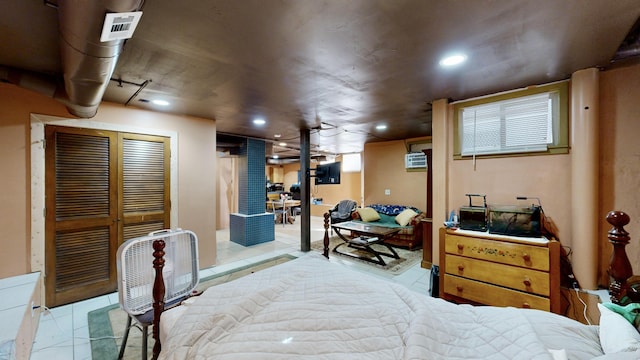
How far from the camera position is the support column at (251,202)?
5.26m

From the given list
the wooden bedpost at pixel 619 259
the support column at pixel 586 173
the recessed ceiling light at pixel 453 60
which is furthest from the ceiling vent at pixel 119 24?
the support column at pixel 586 173

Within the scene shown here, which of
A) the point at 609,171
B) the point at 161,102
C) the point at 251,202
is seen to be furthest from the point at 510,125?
the point at 251,202

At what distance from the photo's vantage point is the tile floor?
2.00 metres

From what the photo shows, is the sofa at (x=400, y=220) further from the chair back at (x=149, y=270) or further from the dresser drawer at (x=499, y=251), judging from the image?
the chair back at (x=149, y=270)

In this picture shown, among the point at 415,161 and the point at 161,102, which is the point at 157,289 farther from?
the point at 415,161

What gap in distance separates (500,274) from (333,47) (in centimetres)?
256

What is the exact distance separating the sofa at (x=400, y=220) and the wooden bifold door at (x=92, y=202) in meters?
4.15

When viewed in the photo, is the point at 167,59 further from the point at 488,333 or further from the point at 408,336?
the point at 488,333

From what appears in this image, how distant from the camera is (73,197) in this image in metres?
2.79

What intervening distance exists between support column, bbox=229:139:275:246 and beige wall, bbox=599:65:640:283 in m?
5.08

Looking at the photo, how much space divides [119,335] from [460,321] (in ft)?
9.24

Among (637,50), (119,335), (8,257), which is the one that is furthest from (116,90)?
(637,50)

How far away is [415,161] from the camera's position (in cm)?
545

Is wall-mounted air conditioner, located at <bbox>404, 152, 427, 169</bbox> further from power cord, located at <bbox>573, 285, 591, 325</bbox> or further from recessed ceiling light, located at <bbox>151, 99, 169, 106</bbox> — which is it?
recessed ceiling light, located at <bbox>151, 99, 169, 106</bbox>
